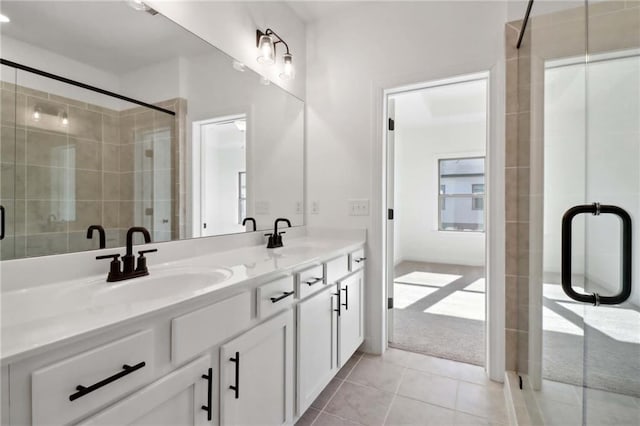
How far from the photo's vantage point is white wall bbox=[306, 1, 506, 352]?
201cm

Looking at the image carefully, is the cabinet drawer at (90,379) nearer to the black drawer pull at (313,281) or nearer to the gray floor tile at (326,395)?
the black drawer pull at (313,281)

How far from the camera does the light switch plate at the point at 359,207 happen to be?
2.29 metres

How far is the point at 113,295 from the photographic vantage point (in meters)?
1.00

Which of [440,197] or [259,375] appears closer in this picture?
[259,375]

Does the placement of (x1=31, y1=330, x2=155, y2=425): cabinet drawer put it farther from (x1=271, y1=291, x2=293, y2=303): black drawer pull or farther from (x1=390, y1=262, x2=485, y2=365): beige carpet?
(x1=390, y1=262, x2=485, y2=365): beige carpet

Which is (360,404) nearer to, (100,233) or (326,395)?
(326,395)

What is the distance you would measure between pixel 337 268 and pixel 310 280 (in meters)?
0.34

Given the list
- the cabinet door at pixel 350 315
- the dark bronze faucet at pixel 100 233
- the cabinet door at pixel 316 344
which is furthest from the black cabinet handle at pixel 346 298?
the dark bronze faucet at pixel 100 233

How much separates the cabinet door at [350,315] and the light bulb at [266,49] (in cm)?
153

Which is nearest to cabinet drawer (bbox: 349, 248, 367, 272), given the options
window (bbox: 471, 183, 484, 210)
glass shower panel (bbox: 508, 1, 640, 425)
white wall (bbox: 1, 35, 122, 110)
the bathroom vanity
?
the bathroom vanity

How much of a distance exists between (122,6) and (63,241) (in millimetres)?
975

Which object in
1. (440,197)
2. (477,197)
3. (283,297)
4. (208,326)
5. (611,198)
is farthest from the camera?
(440,197)

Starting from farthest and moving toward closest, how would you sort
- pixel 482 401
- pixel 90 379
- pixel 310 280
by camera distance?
pixel 482 401 < pixel 310 280 < pixel 90 379

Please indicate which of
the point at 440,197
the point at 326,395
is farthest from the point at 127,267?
the point at 440,197
